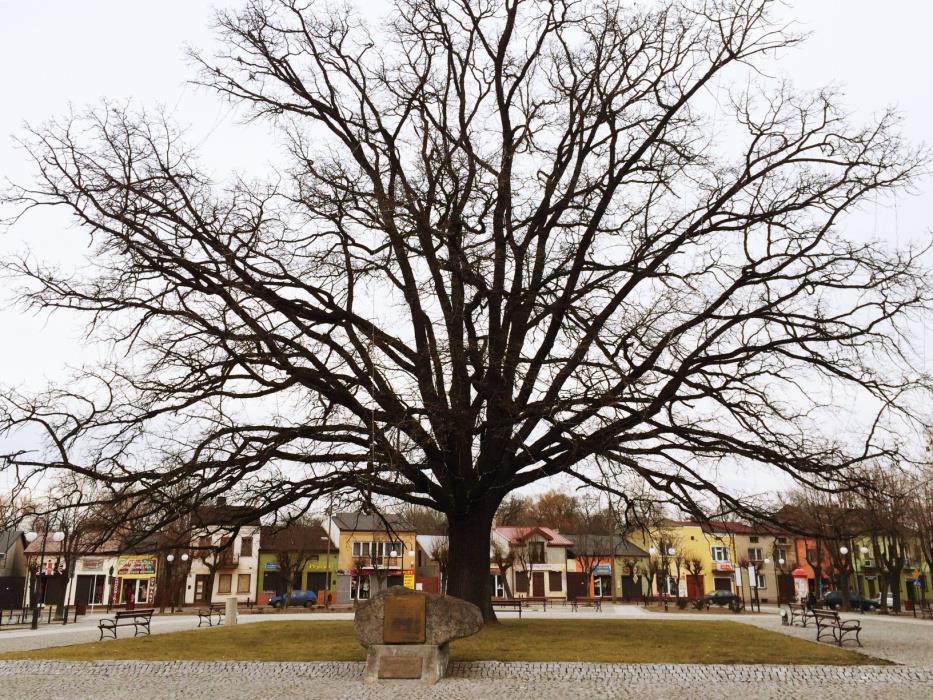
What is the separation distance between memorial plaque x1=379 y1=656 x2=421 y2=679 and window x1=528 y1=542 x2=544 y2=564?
51.1 meters

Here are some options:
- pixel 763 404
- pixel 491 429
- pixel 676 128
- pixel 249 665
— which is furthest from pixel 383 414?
pixel 676 128

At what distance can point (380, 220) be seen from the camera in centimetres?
1587

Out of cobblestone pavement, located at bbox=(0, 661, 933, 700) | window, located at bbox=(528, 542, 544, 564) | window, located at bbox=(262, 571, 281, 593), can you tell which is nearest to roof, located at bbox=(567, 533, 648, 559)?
window, located at bbox=(528, 542, 544, 564)

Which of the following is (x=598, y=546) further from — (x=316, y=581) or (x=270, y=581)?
(x=270, y=581)

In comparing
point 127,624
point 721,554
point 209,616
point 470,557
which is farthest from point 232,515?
point 721,554

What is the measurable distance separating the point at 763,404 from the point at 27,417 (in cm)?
1440

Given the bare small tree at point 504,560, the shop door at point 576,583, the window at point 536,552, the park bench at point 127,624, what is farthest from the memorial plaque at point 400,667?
the shop door at point 576,583

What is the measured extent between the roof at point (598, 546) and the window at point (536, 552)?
3.50 m

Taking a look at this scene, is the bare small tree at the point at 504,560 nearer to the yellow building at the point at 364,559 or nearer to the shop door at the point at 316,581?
the yellow building at the point at 364,559

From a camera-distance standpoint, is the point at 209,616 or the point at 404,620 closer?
the point at 404,620

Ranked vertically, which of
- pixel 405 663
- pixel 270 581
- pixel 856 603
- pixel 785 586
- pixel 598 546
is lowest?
pixel 856 603

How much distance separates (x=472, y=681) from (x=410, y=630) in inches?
48.2

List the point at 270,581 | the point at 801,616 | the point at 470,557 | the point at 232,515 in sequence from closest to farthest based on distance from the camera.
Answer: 1. the point at 232,515
2. the point at 470,557
3. the point at 801,616
4. the point at 270,581

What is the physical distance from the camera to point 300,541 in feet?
195
